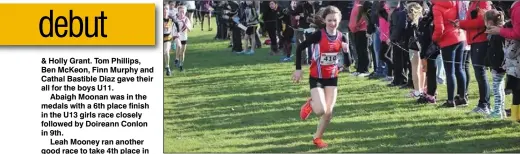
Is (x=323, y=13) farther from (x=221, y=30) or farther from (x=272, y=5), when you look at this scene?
(x=221, y=30)

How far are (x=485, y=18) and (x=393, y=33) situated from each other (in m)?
3.12

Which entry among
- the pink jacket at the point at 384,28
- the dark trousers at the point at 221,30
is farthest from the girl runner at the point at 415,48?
the dark trousers at the point at 221,30

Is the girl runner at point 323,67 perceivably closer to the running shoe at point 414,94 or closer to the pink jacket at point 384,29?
the running shoe at point 414,94

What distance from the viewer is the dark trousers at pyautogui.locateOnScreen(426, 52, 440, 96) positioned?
45.8 ft

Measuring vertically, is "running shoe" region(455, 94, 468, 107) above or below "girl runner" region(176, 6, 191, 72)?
below

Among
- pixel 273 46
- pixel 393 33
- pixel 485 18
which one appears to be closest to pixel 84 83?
pixel 485 18

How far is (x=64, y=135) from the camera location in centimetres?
1004

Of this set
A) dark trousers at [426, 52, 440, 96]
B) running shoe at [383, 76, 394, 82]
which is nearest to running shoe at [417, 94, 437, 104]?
dark trousers at [426, 52, 440, 96]

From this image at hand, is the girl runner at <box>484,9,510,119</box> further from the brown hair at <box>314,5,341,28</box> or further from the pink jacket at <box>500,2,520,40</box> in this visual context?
the brown hair at <box>314,5,341,28</box>

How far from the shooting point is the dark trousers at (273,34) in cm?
2120

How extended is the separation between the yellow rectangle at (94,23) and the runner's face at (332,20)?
224 cm

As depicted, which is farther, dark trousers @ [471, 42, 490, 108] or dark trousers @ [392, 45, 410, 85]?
dark trousers @ [392, 45, 410, 85]

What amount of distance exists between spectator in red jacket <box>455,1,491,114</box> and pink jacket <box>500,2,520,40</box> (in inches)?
43.5

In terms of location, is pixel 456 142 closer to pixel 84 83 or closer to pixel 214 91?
pixel 84 83
